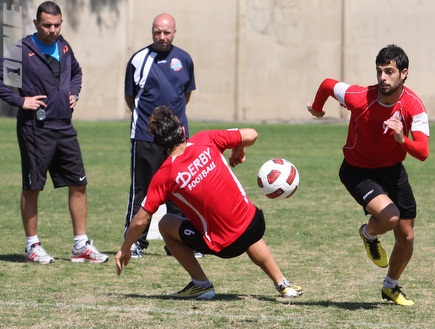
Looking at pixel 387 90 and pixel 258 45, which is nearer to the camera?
pixel 387 90

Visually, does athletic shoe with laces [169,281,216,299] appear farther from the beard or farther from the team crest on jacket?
the team crest on jacket

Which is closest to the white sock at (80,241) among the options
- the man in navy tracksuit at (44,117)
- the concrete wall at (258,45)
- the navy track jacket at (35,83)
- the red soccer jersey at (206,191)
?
the man in navy tracksuit at (44,117)

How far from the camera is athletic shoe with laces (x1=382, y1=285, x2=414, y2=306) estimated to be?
23.7 ft

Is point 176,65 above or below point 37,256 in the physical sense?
above

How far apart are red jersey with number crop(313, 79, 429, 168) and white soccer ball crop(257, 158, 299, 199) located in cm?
47

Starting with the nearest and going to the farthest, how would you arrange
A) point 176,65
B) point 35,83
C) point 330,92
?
1. point 330,92
2. point 35,83
3. point 176,65

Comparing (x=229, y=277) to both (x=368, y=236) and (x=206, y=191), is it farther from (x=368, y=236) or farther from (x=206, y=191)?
(x=206, y=191)

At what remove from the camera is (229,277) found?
27.9 ft

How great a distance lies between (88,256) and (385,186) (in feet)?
10.3

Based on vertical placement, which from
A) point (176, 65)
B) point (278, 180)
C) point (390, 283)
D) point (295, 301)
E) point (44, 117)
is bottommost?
point (295, 301)

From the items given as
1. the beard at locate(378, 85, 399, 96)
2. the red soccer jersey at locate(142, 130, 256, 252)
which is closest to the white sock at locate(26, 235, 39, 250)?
the red soccer jersey at locate(142, 130, 256, 252)

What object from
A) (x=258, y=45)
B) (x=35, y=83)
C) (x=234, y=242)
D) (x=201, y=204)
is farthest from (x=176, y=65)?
(x=258, y=45)

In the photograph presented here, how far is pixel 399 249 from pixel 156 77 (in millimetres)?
3300

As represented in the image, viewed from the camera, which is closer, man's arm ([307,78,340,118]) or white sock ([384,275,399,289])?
white sock ([384,275,399,289])
